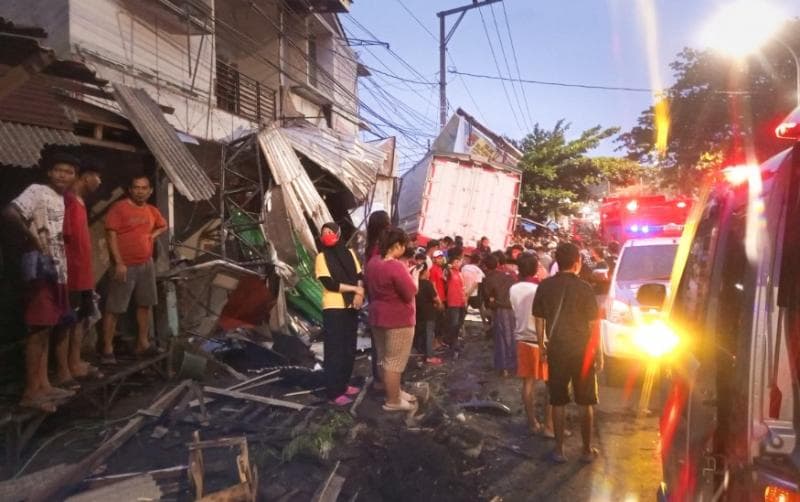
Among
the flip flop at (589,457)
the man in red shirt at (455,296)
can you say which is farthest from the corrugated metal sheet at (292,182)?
the flip flop at (589,457)

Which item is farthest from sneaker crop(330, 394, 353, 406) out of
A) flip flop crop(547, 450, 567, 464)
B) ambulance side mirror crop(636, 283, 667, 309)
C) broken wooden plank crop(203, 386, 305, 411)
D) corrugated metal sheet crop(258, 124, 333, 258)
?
corrugated metal sheet crop(258, 124, 333, 258)

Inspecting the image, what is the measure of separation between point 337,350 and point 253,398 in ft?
3.01

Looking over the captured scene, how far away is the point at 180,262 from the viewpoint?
7383 mm

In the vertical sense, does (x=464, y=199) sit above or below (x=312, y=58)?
below

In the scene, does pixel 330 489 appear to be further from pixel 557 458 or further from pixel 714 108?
pixel 714 108

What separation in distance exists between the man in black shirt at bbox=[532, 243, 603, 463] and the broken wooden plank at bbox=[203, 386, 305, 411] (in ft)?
7.71

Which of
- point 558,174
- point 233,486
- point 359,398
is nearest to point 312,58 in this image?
point 558,174

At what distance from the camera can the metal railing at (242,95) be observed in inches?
543

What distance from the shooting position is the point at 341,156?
36.0 feet

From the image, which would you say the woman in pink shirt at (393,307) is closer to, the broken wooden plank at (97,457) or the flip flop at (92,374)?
the broken wooden plank at (97,457)

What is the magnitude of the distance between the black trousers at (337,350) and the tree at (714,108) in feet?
47.0

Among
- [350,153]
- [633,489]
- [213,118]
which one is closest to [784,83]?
[350,153]

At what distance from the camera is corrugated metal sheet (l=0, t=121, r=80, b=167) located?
4.06 m

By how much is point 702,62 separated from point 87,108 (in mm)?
20559
